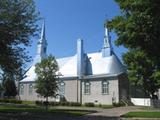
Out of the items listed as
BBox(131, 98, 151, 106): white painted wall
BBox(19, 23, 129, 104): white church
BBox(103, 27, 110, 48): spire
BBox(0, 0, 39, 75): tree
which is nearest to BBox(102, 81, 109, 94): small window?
BBox(19, 23, 129, 104): white church

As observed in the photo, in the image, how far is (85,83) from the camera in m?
55.3

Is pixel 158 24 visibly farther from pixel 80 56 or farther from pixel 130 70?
pixel 80 56

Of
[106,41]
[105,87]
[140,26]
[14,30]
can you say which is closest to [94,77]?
[105,87]

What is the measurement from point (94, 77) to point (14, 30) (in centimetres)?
3163

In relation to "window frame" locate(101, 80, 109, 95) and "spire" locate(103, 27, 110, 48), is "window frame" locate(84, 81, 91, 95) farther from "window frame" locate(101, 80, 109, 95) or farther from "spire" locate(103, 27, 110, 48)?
"spire" locate(103, 27, 110, 48)

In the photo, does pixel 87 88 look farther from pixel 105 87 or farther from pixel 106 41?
pixel 106 41

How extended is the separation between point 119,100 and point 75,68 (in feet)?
37.5

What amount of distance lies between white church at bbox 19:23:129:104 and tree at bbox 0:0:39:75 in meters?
27.6

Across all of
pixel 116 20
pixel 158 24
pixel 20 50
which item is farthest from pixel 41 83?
pixel 158 24

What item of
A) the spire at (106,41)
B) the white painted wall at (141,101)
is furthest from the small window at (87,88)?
the white painted wall at (141,101)

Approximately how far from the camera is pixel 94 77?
53.8 m

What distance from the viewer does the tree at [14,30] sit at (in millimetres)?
22859

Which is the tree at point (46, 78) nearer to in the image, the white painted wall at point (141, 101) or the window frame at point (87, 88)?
the white painted wall at point (141, 101)

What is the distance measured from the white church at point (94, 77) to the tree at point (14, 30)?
27593mm
